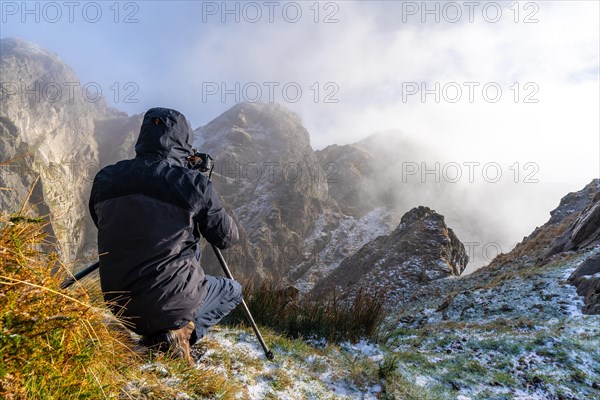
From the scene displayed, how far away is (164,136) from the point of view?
11.3 feet

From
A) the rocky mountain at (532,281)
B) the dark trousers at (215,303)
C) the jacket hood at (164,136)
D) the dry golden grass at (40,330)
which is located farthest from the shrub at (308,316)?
the rocky mountain at (532,281)

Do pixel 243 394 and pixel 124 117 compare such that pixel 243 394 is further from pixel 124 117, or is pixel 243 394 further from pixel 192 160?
pixel 124 117

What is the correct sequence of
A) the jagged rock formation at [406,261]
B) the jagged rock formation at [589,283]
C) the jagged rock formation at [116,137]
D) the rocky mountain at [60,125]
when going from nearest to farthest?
the jagged rock formation at [589,283] < the jagged rock formation at [406,261] < the rocky mountain at [60,125] < the jagged rock formation at [116,137]

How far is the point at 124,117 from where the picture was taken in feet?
457

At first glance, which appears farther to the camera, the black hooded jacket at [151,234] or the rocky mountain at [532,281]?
the rocky mountain at [532,281]

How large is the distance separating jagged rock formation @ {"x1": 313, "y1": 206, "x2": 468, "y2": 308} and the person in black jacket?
20.9 metres

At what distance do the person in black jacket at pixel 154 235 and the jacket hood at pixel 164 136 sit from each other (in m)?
0.01

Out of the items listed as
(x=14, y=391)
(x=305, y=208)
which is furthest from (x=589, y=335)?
(x=305, y=208)

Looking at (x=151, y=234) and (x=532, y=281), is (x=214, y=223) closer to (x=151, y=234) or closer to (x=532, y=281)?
(x=151, y=234)

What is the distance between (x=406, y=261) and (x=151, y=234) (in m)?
29.3

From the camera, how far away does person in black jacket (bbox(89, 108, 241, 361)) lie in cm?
301

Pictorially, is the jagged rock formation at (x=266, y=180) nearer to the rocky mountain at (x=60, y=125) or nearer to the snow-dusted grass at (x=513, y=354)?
the rocky mountain at (x=60, y=125)

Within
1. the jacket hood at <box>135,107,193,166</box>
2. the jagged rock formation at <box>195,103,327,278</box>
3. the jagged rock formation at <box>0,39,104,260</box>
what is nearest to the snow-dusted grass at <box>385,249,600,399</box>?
the jacket hood at <box>135,107,193,166</box>

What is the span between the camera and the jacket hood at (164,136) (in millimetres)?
3389
